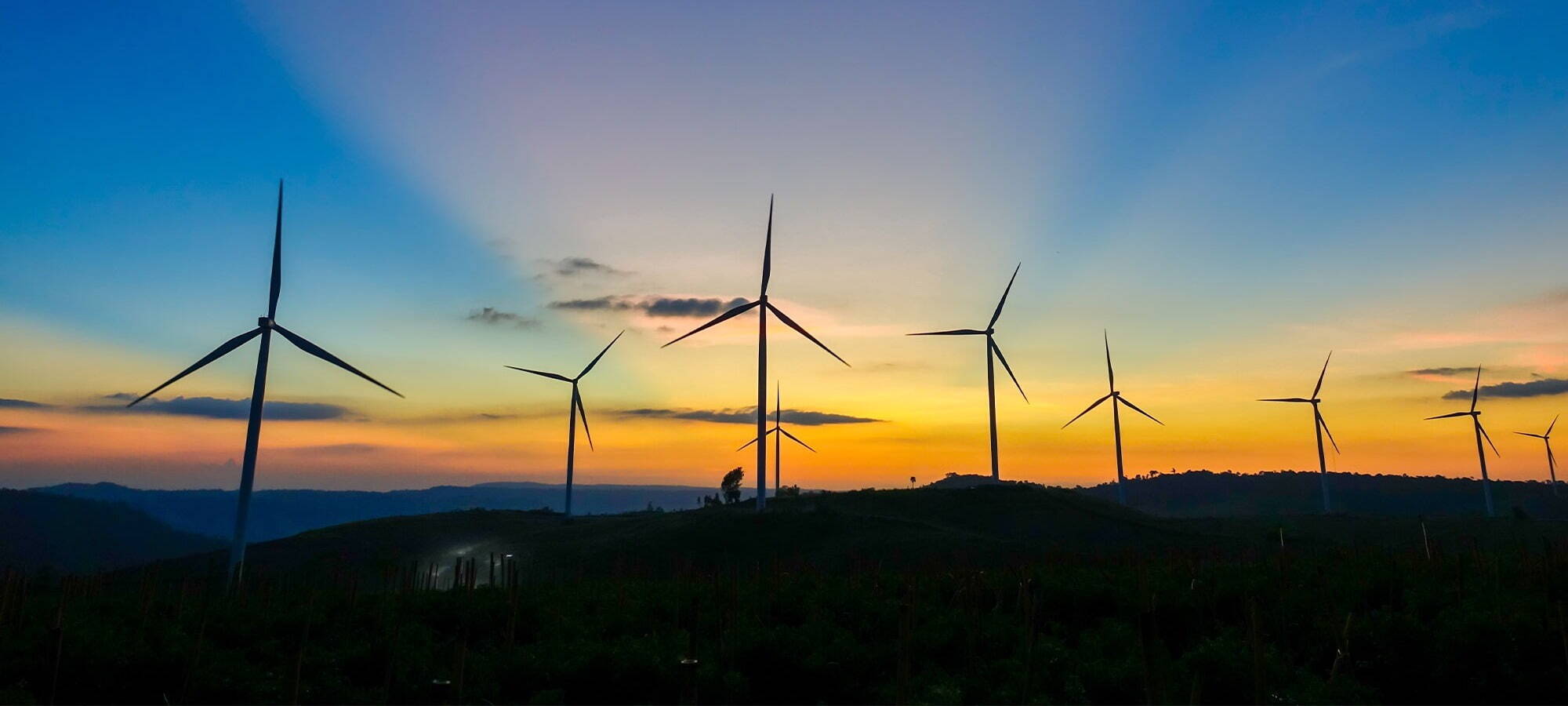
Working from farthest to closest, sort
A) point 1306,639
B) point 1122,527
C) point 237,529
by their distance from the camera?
point 1122,527 < point 237,529 < point 1306,639

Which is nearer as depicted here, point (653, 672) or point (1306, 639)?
point (653, 672)

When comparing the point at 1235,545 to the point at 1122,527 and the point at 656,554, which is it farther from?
the point at 656,554

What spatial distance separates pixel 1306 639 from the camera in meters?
27.4

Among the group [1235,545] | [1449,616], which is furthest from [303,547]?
[1449,616]

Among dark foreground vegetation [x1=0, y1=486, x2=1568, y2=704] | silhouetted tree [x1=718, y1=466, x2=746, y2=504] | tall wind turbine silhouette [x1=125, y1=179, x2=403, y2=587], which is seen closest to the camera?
dark foreground vegetation [x1=0, y1=486, x2=1568, y2=704]

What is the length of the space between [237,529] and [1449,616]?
2393 inches

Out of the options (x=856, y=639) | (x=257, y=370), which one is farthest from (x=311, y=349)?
(x=856, y=639)

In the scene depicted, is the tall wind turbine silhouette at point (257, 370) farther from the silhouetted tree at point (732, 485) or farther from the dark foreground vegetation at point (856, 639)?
the silhouetted tree at point (732, 485)

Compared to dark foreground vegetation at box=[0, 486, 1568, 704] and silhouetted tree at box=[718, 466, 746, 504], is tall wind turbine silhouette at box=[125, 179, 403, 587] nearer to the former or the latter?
dark foreground vegetation at box=[0, 486, 1568, 704]

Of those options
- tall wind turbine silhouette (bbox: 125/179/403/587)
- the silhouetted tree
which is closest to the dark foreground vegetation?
tall wind turbine silhouette (bbox: 125/179/403/587)

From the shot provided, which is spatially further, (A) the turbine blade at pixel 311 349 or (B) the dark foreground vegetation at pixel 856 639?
(A) the turbine blade at pixel 311 349

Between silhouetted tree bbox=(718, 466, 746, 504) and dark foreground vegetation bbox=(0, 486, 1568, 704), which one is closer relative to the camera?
dark foreground vegetation bbox=(0, 486, 1568, 704)

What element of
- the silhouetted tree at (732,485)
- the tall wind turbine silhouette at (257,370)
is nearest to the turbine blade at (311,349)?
the tall wind turbine silhouette at (257,370)

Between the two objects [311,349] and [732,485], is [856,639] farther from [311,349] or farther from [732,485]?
[732,485]
